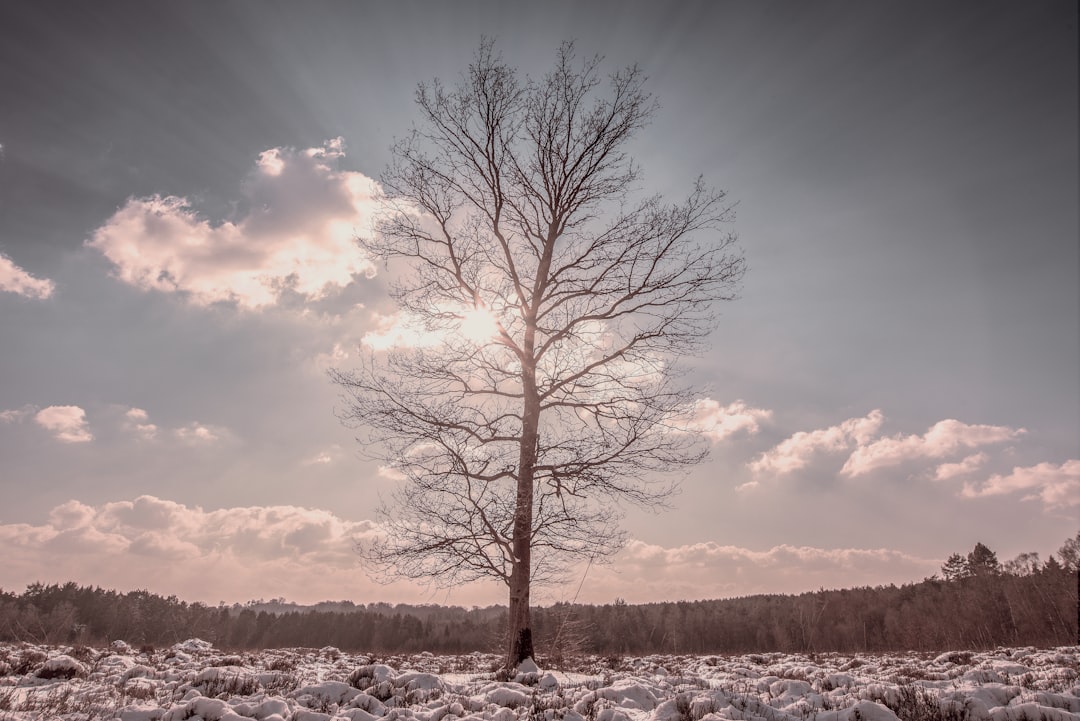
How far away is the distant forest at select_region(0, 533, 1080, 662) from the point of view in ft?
157

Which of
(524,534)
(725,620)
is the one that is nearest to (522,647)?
(524,534)

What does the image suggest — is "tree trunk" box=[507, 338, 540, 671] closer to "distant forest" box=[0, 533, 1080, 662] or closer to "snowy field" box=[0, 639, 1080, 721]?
"snowy field" box=[0, 639, 1080, 721]

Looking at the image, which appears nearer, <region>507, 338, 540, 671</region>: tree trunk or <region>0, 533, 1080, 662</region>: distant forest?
<region>507, 338, 540, 671</region>: tree trunk

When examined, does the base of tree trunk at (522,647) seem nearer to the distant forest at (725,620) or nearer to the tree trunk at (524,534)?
the tree trunk at (524,534)

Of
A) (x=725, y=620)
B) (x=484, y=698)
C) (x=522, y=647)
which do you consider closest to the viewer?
(x=484, y=698)

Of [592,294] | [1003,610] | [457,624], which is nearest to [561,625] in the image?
[592,294]

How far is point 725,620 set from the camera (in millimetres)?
80812

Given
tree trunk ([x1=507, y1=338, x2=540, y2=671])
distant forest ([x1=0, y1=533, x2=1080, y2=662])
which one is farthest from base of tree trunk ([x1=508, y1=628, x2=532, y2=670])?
distant forest ([x1=0, y1=533, x2=1080, y2=662])

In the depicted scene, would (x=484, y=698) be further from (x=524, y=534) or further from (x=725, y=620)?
(x=725, y=620)

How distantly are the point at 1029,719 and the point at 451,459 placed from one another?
8.10 metres

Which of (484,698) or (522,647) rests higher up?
(484,698)

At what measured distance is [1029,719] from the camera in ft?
11.3

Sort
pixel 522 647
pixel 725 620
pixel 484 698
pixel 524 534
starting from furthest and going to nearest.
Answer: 1. pixel 725 620
2. pixel 524 534
3. pixel 522 647
4. pixel 484 698

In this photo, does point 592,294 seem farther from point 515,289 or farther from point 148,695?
point 148,695
